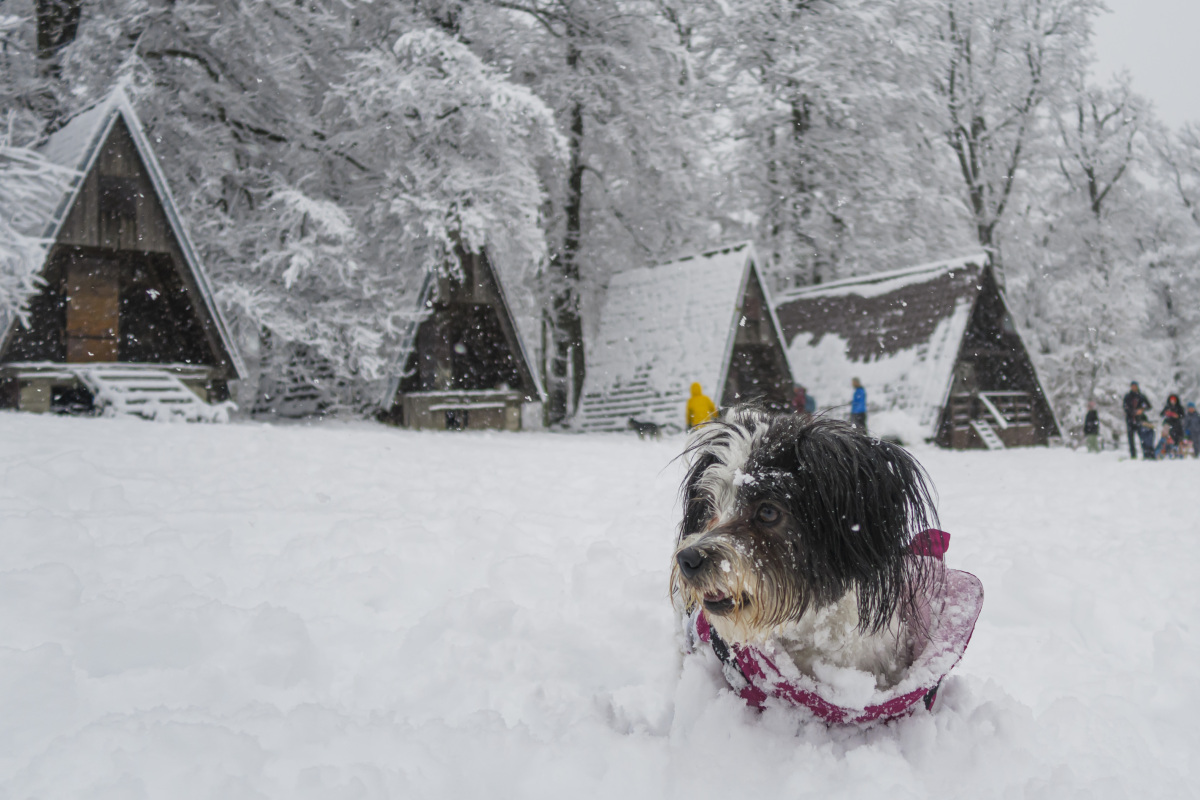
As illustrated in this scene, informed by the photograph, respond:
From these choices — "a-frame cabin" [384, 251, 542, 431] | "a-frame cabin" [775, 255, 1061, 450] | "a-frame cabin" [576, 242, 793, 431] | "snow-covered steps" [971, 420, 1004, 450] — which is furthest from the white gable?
"snow-covered steps" [971, 420, 1004, 450]

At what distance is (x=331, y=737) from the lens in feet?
8.20

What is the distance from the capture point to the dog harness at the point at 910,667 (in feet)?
8.48

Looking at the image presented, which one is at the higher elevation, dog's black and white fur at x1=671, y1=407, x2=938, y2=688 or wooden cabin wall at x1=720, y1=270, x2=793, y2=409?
wooden cabin wall at x1=720, y1=270, x2=793, y2=409

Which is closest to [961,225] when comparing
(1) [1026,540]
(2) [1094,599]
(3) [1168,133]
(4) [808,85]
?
(4) [808,85]

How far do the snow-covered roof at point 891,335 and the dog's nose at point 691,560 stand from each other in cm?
1734

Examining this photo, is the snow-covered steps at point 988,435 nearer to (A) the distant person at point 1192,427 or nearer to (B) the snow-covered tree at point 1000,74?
(A) the distant person at point 1192,427

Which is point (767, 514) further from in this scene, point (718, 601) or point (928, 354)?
point (928, 354)

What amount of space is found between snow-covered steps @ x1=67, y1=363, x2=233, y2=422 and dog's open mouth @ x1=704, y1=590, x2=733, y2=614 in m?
11.2

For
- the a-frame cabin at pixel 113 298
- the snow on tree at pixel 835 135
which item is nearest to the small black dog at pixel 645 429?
the a-frame cabin at pixel 113 298

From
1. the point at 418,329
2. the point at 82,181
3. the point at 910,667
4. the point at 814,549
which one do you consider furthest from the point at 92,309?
the point at 910,667

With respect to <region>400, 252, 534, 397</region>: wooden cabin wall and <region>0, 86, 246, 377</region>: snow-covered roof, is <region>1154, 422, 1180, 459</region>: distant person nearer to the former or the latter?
<region>400, 252, 534, 397</region>: wooden cabin wall

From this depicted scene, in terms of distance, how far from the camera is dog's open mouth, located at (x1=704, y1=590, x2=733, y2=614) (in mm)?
2494

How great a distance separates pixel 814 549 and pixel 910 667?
59 cm

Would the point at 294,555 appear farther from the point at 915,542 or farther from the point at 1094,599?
the point at 1094,599
